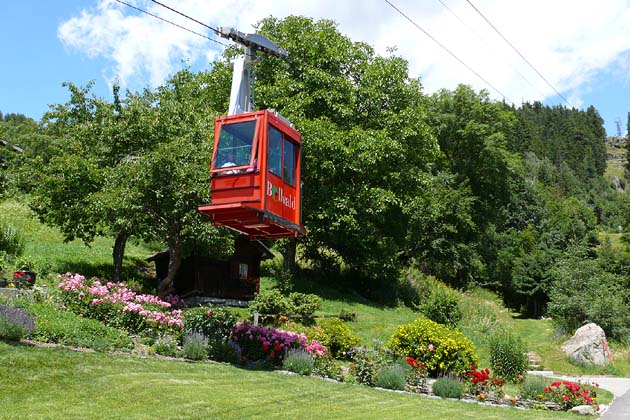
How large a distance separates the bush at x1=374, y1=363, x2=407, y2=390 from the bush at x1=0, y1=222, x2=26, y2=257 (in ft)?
56.5

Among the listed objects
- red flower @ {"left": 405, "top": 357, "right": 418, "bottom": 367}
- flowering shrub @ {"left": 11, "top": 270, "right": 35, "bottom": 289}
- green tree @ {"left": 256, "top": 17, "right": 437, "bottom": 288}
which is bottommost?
red flower @ {"left": 405, "top": 357, "right": 418, "bottom": 367}

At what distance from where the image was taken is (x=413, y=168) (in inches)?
1479

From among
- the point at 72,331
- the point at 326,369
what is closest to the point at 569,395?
the point at 326,369

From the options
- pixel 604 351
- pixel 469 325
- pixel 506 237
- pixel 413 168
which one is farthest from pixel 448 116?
pixel 604 351

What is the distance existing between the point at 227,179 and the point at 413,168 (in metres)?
25.4

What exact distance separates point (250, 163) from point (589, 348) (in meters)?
20.1

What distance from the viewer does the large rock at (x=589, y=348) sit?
2605 centimetres

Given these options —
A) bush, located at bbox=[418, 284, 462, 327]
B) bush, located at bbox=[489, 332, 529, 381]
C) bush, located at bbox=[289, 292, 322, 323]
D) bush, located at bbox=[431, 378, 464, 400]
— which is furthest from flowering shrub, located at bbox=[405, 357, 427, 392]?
bush, located at bbox=[418, 284, 462, 327]

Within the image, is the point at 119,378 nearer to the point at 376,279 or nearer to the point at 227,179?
the point at 227,179

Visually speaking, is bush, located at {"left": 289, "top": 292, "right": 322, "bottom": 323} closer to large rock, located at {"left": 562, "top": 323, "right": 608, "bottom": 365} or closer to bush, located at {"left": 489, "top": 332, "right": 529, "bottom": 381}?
bush, located at {"left": 489, "top": 332, "right": 529, "bottom": 381}

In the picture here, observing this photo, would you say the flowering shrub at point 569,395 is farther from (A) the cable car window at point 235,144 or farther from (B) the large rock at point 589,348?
(B) the large rock at point 589,348

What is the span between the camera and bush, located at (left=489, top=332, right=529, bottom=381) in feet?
62.0

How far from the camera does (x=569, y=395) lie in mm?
15188

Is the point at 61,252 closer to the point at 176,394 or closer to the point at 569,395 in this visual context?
the point at 176,394
